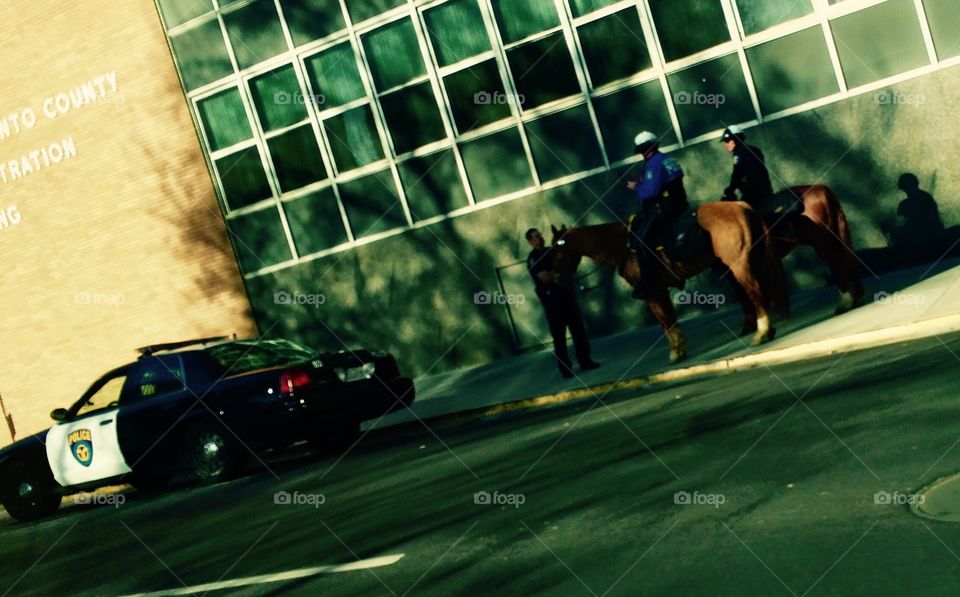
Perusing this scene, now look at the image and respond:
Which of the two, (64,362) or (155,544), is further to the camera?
(64,362)

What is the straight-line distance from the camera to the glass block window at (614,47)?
19688 mm

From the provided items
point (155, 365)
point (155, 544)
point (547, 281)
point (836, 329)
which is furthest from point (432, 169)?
point (155, 544)

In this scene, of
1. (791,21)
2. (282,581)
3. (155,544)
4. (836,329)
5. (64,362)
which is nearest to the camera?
(282,581)

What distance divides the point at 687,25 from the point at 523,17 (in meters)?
2.54

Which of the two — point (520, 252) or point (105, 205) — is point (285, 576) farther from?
point (105, 205)

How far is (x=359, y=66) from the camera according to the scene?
71.3 feet

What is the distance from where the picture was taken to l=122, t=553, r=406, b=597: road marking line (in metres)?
8.79

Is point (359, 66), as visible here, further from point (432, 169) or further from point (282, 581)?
point (282, 581)

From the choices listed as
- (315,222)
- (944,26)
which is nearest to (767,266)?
(944,26)

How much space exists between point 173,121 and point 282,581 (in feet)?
52.9

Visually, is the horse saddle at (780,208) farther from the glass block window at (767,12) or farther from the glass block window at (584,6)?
the glass block window at (584,6)

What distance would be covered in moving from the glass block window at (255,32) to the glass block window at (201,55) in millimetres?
279

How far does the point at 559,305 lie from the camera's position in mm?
17016

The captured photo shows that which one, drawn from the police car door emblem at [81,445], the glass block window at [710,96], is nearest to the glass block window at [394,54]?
the glass block window at [710,96]
